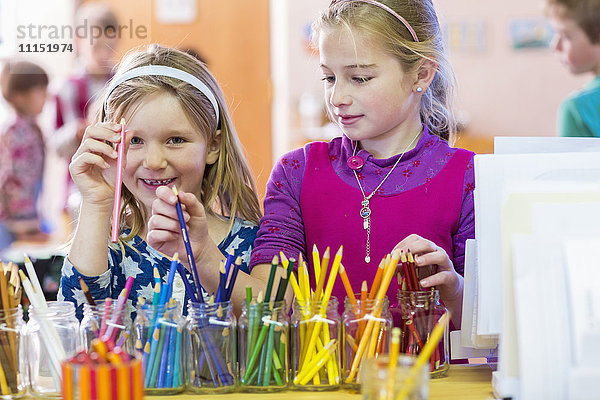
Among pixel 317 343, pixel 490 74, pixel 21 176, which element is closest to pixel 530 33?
pixel 490 74

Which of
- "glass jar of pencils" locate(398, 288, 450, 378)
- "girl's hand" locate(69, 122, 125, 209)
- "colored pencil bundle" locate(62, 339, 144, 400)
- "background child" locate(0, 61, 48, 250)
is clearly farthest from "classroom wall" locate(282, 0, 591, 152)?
"colored pencil bundle" locate(62, 339, 144, 400)

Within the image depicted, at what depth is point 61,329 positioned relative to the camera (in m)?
1.00

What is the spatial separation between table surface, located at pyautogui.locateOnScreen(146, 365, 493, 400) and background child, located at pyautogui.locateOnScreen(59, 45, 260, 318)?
27 centimetres

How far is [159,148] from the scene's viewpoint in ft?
4.51

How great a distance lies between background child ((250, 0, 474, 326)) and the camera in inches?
53.4

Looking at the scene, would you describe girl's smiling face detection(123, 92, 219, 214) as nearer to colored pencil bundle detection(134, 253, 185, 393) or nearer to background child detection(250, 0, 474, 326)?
background child detection(250, 0, 474, 326)

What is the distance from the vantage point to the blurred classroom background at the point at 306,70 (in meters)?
4.03

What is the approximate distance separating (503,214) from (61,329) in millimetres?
602

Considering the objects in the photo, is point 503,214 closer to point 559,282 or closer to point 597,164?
point 559,282

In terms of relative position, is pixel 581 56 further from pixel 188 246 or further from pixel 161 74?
pixel 188 246

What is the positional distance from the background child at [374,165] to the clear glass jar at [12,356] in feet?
1.53

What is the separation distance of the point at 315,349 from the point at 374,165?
531 mm

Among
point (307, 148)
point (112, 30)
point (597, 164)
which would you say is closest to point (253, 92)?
point (112, 30)

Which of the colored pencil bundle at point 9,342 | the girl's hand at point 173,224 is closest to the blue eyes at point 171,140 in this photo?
the girl's hand at point 173,224
